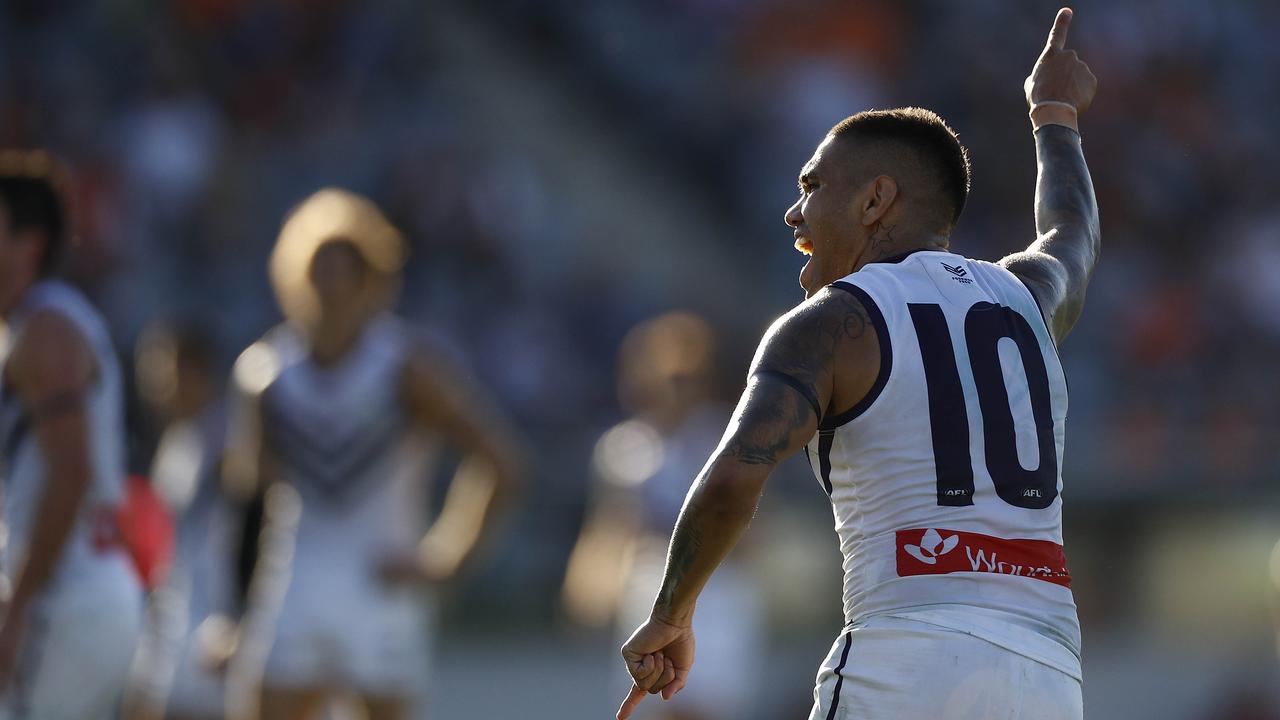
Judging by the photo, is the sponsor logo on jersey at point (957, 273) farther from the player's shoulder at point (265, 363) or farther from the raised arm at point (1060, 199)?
the player's shoulder at point (265, 363)

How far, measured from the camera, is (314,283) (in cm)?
750

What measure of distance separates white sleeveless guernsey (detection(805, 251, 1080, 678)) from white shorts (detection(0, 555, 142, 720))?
2.94 m

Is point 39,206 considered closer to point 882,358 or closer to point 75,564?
point 75,564

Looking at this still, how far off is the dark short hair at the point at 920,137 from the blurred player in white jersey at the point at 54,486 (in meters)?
2.80

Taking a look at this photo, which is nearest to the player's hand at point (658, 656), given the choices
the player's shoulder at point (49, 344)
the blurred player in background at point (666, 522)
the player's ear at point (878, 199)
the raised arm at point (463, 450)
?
the player's ear at point (878, 199)

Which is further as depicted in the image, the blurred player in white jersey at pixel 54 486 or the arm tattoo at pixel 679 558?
the blurred player in white jersey at pixel 54 486

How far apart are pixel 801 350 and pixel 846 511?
48cm

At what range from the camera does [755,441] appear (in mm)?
3873

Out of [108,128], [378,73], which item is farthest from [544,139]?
[108,128]

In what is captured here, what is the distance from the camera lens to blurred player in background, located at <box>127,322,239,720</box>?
29.3 ft

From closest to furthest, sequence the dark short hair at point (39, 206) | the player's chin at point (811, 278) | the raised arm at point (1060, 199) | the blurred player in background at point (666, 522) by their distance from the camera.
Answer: the player's chin at point (811, 278) < the raised arm at point (1060, 199) < the dark short hair at point (39, 206) < the blurred player in background at point (666, 522)

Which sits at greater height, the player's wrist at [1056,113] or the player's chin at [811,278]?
the player's wrist at [1056,113]

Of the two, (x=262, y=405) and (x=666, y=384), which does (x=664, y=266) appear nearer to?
(x=666, y=384)

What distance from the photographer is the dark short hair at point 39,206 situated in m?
6.12
